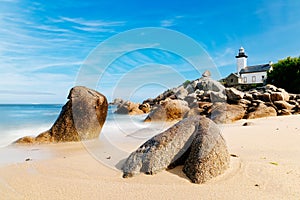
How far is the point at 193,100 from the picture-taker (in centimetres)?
1875

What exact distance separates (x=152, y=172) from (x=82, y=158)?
2038mm

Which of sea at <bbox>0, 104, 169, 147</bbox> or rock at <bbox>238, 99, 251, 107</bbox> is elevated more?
rock at <bbox>238, 99, 251, 107</bbox>

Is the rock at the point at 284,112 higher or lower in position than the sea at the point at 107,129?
higher

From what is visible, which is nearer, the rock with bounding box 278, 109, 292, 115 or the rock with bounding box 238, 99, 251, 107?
the rock with bounding box 278, 109, 292, 115

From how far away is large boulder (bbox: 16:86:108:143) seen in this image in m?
7.86

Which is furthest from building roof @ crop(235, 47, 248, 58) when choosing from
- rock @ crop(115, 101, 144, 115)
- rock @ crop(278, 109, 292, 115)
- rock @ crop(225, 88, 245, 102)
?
rock @ crop(278, 109, 292, 115)

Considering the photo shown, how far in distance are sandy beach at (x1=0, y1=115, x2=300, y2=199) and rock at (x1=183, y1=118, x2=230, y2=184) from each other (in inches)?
3.9

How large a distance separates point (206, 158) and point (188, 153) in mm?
462

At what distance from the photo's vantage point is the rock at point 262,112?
11930 millimetres

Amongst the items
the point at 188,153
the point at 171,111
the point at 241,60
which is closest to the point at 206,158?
the point at 188,153

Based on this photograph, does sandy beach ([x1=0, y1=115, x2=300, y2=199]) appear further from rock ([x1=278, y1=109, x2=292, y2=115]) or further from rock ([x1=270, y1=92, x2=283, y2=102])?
rock ([x1=270, y1=92, x2=283, y2=102])

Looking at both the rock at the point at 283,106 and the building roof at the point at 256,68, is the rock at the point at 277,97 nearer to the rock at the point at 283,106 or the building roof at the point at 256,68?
the rock at the point at 283,106

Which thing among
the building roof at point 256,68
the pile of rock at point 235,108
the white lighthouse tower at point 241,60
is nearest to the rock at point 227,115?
the pile of rock at point 235,108

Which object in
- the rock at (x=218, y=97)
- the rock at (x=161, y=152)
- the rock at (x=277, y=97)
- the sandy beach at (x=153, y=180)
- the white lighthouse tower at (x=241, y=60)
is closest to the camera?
the sandy beach at (x=153, y=180)
